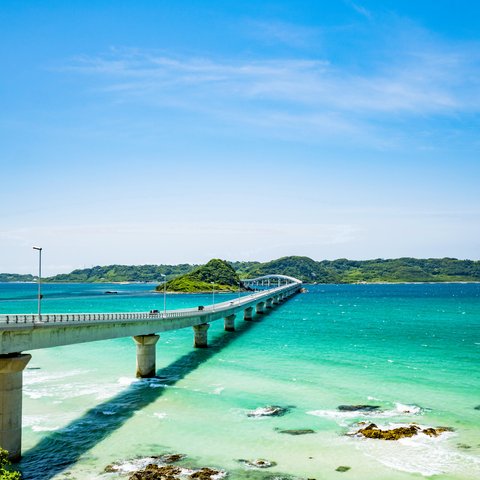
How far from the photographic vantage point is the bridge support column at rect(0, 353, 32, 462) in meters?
30.8

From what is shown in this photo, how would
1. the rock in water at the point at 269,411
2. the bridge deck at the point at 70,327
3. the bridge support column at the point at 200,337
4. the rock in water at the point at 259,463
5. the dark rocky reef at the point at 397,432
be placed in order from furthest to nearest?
the bridge support column at the point at 200,337 < the rock in water at the point at 269,411 < the dark rocky reef at the point at 397,432 < the bridge deck at the point at 70,327 < the rock in water at the point at 259,463

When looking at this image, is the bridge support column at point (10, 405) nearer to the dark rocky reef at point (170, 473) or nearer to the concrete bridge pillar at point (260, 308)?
the dark rocky reef at point (170, 473)

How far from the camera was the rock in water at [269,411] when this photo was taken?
4119cm

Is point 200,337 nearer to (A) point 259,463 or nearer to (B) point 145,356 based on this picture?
(B) point 145,356

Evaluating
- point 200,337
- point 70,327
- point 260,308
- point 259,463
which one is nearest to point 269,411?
point 259,463

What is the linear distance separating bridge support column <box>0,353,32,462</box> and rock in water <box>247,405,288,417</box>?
1747 cm

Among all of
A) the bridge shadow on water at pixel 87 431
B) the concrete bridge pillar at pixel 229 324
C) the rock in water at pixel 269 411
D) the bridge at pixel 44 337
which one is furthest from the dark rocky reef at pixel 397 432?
the concrete bridge pillar at pixel 229 324

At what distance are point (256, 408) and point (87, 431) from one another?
13810mm

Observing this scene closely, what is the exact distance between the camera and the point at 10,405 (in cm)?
3119

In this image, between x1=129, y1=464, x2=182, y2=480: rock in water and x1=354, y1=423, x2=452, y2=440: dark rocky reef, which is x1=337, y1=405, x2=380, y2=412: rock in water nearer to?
x1=354, y1=423, x2=452, y2=440: dark rocky reef

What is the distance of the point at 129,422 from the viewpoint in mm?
39844

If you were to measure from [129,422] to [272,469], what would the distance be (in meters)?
14.4

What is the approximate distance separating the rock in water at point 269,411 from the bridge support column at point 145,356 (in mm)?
18580

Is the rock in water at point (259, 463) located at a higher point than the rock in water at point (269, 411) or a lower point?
higher
